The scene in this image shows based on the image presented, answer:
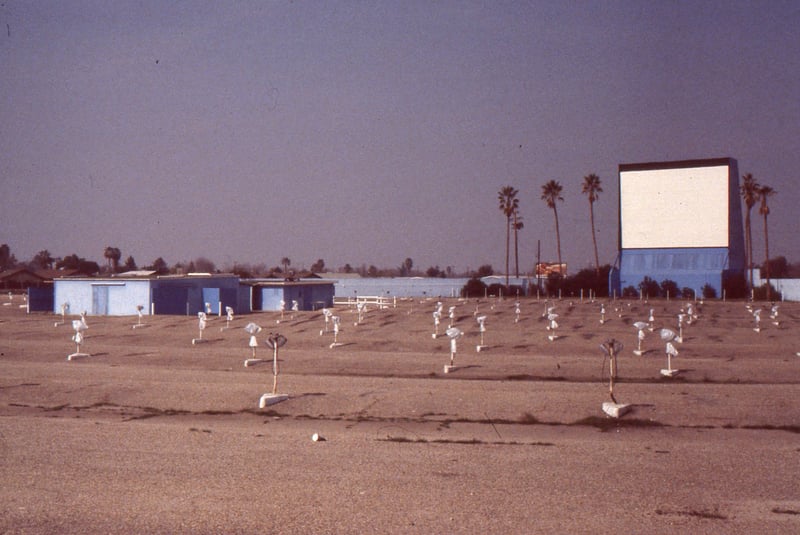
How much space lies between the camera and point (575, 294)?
81250 millimetres

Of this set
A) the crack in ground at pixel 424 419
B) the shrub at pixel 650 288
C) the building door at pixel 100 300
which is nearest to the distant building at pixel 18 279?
the building door at pixel 100 300

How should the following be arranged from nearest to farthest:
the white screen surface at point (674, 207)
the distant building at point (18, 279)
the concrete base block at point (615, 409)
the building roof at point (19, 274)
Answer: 1. the concrete base block at point (615, 409)
2. the white screen surface at point (674, 207)
3. the building roof at point (19, 274)
4. the distant building at point (18, 279)

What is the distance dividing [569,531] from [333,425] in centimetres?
822

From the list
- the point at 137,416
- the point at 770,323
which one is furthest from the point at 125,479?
the point at 770,323

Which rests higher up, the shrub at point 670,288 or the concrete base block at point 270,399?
the shrub at point 670,288

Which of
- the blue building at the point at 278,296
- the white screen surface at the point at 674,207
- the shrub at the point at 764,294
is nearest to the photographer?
the blue building at the point at 278,296

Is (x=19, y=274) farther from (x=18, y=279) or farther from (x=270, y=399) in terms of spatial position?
(x=270, y=399)

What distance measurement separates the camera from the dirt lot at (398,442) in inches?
373

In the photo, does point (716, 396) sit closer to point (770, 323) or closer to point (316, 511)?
point (316, 511)

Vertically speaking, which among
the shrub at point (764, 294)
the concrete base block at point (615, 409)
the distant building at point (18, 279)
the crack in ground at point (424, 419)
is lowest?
the crack in ground at point (424, 419)

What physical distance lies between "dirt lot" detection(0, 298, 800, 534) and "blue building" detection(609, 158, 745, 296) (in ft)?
154

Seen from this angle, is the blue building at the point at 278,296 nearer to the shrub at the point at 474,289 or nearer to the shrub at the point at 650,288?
the shrub at the point at 474,289

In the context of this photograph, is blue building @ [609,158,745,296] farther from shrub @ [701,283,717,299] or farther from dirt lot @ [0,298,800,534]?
dirt lot @ [0,298,800,534]

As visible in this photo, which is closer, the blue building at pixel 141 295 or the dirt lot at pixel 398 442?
the dirt lot at pixel 398 442
